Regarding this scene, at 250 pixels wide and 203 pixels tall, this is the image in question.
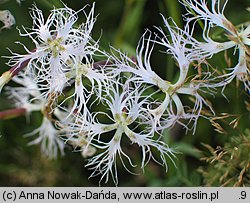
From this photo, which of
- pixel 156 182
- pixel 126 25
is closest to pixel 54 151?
pixel 156 182

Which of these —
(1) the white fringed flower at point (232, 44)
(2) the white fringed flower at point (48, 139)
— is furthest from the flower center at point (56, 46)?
(2) the white fringed flower at point (48, 139)

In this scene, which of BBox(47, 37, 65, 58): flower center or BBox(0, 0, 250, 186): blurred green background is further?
BBox(0, 0, 250, 186): blurred green background

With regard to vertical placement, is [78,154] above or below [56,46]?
below

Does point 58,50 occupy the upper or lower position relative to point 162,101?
upper

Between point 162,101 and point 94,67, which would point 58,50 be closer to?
point 94,67

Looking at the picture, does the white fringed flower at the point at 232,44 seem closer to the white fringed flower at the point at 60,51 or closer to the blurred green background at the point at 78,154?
Answer: the white fringed flower at the point at 60,51

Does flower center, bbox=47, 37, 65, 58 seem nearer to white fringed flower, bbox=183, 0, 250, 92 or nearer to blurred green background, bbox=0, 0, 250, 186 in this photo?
white fringed flower, bbox=183, 0, 250, 92

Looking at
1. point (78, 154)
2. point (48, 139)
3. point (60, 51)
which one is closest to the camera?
point (60, 51)

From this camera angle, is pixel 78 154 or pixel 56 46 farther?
pixel 78 154

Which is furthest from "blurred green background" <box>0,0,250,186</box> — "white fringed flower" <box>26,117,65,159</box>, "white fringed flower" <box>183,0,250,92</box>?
"white fringed flower" <box>183,0,250,92</box>

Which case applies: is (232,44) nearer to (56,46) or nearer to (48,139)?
(56,46)

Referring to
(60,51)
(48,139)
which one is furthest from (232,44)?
(48,139)
